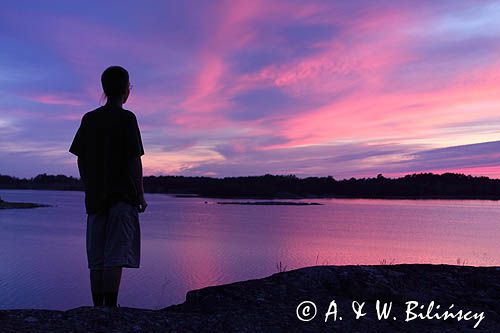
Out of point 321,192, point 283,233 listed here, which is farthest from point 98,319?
point 321,192

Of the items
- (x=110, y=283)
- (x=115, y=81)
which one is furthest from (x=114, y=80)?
(x=110, y=283)

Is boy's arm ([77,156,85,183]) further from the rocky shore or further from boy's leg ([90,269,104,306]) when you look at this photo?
the rocky shore

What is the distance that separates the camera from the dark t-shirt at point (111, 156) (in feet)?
12.8

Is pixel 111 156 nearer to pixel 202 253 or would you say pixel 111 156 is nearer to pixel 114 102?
pixel 114 102

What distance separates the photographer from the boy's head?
3982 mm

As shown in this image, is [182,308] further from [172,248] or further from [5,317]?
[172,248]

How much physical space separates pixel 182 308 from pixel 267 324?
3.55 feet

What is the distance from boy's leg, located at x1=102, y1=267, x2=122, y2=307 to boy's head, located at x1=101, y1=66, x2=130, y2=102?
1.48 metres

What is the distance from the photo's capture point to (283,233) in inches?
1468

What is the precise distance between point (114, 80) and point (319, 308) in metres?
3.03

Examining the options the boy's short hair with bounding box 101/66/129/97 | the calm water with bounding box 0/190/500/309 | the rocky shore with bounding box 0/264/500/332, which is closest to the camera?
Answer: the rocky shore with bounding box 0/264/500/332

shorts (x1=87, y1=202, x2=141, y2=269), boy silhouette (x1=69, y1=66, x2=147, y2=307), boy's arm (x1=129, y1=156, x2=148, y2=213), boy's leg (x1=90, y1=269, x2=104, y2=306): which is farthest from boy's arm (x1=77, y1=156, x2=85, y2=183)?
boy's leg (x1=90, y1=269, x2=104, y2=306)

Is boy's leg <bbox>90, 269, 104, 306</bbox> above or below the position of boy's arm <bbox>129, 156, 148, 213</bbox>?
below

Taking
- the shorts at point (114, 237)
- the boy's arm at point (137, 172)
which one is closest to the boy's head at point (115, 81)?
the boy's arm at point (137, 172)
